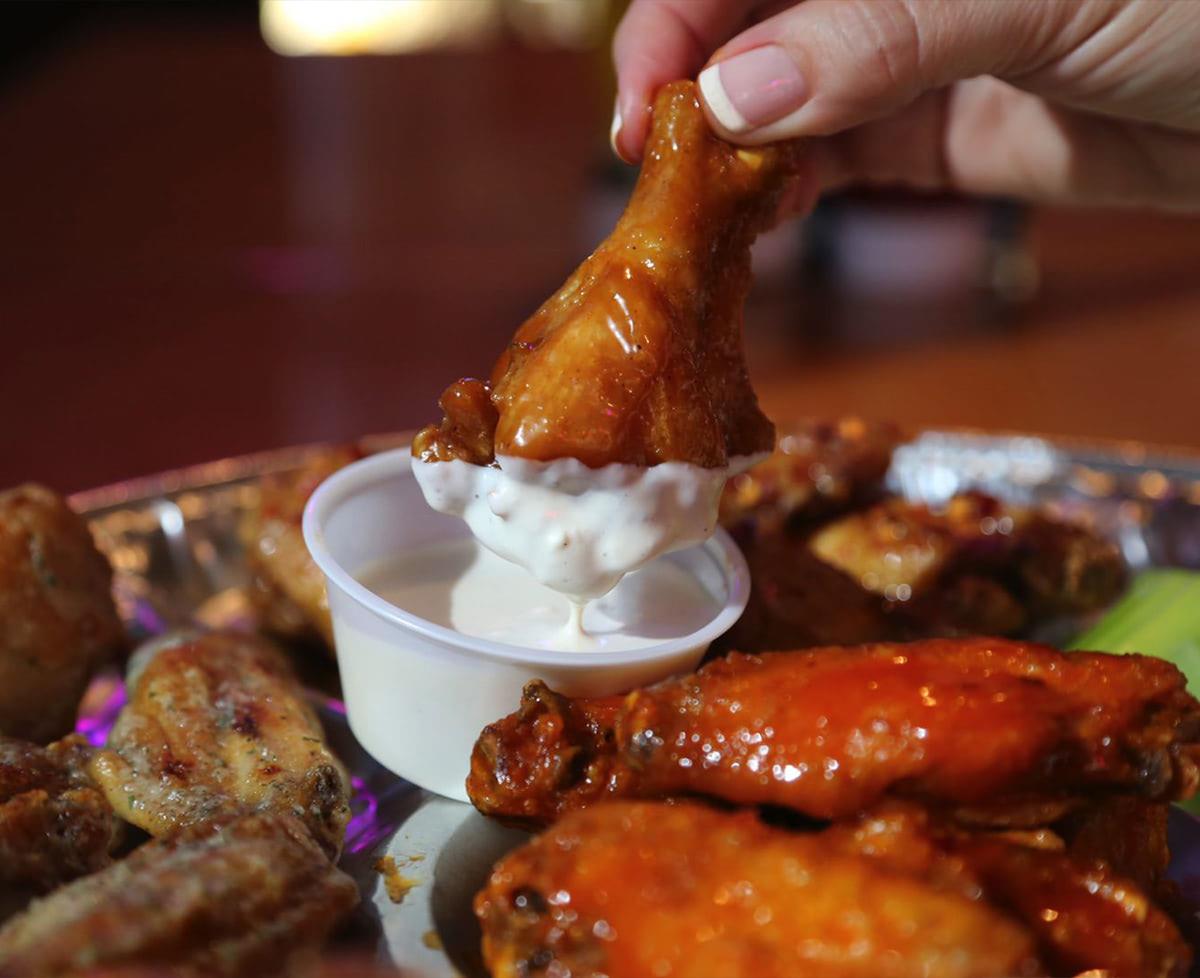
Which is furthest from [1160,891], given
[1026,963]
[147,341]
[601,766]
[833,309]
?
[147,341]

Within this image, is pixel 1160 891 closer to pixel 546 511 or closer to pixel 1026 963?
pixel 1026 963

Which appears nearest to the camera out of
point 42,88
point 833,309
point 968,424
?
point 968,424

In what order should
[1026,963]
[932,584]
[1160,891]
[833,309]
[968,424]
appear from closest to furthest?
1. [1026,963]
2. [1160,891]
3. [932,584]
4. [968,424]
5. [833,309]

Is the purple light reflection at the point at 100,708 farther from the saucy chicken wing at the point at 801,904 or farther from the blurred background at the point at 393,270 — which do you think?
the blurred background at the point at 393,270

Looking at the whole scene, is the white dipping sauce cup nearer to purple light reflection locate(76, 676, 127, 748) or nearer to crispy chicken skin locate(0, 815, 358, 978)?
crispy chicken skin locate(0, 815, 358, 978)

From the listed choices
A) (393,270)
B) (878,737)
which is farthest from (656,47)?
(393,270)
